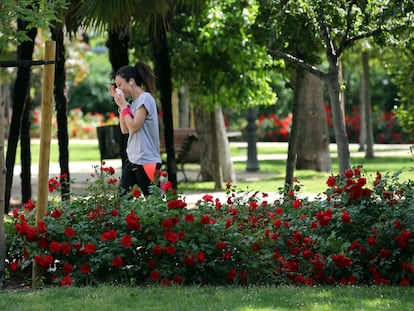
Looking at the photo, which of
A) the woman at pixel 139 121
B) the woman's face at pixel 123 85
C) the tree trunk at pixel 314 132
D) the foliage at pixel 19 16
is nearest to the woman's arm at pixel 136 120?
the woman at pixel 139 121

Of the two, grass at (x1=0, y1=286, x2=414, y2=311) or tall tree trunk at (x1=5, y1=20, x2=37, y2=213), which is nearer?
grass at (x1=0, y1=286, x2=414, y2=311)

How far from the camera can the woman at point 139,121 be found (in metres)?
8.11

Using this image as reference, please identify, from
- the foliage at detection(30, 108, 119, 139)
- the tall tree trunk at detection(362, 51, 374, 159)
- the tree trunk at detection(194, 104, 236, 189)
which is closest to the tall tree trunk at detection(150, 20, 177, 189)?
the tree trunk at detection(194, 104, 236, 189)

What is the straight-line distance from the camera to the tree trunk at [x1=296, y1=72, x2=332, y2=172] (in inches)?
783

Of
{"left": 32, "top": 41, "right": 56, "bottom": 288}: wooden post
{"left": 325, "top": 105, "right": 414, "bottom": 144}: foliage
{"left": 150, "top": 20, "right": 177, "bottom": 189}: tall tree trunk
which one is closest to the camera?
{"left": 32, "top": 41, "right": 56, "bottom": 288}: wooden post

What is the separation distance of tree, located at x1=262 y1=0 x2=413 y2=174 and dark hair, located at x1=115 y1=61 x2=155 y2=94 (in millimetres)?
2267

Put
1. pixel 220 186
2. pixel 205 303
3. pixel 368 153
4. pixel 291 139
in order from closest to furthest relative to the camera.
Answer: pixel 205 303, pixel 291 139, pixel 220 186, pixel 368 153

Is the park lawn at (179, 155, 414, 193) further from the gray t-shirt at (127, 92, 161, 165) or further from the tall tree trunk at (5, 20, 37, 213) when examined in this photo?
the gray t-shirt at (127, 92, 161, 165)

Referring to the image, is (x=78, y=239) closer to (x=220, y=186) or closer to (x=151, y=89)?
(x=151, y=89)

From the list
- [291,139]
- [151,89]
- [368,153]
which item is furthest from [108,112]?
[151,89]

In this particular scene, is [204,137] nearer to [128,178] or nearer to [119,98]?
[128,178]

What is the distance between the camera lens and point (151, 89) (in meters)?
8.37

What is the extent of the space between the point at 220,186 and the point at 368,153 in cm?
800

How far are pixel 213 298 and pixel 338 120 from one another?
4752 mm
